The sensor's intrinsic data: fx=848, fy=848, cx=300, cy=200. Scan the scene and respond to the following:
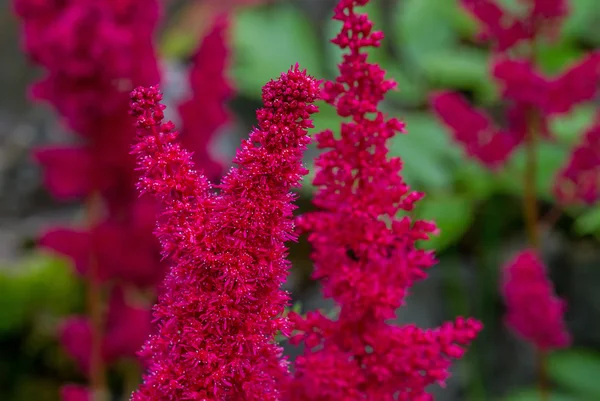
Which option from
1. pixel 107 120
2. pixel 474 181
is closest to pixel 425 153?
pixel 474 181

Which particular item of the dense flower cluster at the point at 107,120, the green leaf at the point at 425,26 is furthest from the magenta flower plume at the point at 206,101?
the green leaf at the point at 425,26

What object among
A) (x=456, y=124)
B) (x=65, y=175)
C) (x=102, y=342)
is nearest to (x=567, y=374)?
(x=456, y=124)

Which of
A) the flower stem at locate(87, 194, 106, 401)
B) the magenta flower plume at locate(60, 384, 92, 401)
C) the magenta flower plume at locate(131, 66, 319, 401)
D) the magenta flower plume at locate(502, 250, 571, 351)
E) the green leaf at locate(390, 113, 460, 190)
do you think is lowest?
the magenta flower plume at locate(131, 66, 319, 401)

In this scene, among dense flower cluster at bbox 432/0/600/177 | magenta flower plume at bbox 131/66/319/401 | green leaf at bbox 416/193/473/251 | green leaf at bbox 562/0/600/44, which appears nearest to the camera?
magenta flower plume at bbox 131/66/319/401

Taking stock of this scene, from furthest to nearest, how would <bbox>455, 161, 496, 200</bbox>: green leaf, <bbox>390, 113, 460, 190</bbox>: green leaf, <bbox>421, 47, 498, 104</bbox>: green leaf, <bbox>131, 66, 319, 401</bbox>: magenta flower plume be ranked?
<bbox>421, 47, 498, 104</bbox>: green leaf
<bbox>455, 161, 496, 200</bbox>: green leaf
<bbox>390, 113, 460, 190</bbox>: green leaf
<bbox>131, 66, 319, 401</bbox>: magenta flower plume

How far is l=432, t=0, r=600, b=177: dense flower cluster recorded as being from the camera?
1749 mm

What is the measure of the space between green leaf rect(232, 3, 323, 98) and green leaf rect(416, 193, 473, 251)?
76 cm

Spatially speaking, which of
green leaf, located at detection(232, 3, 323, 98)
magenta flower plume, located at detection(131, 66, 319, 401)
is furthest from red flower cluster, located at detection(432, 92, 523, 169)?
magenta flower plume, located at detection(131, 66, 319, 401)

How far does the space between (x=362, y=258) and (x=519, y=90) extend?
113 centimetres

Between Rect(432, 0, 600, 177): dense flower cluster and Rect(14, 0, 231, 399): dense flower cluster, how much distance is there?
20.8 inches

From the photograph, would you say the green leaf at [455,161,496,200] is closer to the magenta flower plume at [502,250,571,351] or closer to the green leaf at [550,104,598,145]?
the green leaf at [550,104,598,145]

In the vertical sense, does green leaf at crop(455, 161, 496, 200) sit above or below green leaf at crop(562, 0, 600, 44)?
below

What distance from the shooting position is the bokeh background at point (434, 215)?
2.39 metres

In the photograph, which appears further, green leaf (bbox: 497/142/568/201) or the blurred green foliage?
the blurred green foliage
